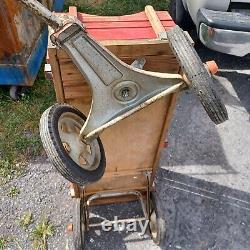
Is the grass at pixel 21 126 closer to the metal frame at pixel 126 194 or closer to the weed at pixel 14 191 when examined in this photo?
the weed at pixel 14 191

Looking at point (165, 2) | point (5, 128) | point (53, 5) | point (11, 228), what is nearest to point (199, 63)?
point (11, 228)

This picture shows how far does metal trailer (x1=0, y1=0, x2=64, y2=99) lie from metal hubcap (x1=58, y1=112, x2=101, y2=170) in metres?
1.65

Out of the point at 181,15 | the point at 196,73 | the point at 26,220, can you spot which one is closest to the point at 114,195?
the point at 26,220

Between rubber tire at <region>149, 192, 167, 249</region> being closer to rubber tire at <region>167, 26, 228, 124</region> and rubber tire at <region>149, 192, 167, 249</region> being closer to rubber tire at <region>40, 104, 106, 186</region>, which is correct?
rubber tire at <region>40, 104, 106, 186</region>

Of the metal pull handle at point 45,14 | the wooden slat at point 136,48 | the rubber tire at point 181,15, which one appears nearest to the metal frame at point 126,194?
the wooden slat at point 136,48

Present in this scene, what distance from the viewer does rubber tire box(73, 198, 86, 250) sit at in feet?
9.01

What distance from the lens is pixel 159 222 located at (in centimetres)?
279

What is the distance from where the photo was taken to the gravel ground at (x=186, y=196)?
3.03m

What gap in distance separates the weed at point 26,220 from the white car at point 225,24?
7.10 ft

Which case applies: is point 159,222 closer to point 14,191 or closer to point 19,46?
point 14,191

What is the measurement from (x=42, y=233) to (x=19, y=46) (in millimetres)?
1795

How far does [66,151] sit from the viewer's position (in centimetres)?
197

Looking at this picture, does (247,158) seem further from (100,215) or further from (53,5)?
(53,5)

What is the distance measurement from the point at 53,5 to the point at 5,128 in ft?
5.96
